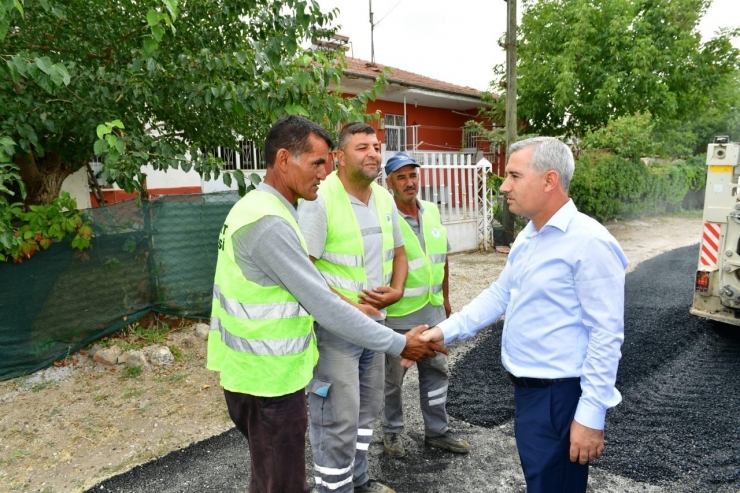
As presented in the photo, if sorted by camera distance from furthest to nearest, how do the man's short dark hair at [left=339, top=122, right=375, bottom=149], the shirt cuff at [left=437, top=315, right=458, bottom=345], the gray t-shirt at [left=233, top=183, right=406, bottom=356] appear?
1. the man's short dark hair at [left=339, top=122, right=375, bottom=149]
2. the shirt cuff at [left=437, top=315, right=458, bottom=345]
3. the gray t-shirt at [left=233, top=183, right=406, bottom=356]

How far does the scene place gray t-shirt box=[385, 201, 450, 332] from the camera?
3314 millimetres

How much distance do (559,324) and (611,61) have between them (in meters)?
17.5

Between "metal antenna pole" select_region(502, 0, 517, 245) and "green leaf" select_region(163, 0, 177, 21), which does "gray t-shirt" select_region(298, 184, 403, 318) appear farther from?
"metal antenna pole" select_region(502, 0, 517, 245)

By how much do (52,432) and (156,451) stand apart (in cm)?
97

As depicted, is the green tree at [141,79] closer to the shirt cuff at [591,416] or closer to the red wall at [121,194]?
the shirt cuff at [591,416]

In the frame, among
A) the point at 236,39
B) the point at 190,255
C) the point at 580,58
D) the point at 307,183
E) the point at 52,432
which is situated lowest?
the point at 52,432

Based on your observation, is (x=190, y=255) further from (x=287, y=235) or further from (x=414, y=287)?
(x=287, y=235)

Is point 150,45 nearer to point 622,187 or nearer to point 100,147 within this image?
point 100,147

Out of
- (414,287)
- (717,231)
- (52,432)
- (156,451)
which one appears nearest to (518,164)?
(414,287)

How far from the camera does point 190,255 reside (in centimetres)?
586

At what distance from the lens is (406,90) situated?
16.0 metres

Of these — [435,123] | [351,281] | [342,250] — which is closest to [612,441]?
[351,281]

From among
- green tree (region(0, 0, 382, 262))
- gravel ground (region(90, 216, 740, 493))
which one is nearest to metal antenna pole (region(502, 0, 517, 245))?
gravel ground (region(90, 216, 740, 493))

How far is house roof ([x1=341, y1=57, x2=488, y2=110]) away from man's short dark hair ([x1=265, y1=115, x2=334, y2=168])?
465 inches
